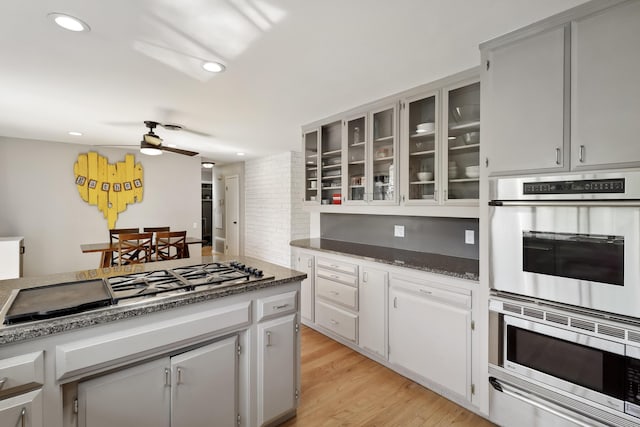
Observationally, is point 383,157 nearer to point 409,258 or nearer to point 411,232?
point 411,232

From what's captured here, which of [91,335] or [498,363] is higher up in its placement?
[91,335]

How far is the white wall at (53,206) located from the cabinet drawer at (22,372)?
501cm

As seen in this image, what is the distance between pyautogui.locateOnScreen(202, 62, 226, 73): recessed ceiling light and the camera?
2148 millimetres

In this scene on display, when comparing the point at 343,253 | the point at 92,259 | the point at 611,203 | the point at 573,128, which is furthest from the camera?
the point at 92,259

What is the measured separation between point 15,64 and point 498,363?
3887 millimetres

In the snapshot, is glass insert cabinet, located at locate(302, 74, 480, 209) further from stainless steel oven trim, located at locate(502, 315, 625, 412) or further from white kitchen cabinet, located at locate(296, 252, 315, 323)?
stainless steel oven trim, located at locate(502, 315, 625, 412)

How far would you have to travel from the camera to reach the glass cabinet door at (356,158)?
3111mm

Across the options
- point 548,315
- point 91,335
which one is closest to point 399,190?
point 548,315

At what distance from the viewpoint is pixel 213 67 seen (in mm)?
2189

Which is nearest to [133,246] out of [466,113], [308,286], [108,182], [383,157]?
[108,182]

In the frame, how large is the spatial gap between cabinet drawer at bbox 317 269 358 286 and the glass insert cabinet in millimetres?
754

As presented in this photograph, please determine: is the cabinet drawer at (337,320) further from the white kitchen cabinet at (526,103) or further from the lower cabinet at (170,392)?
the white kitchen cabinet at (526,103)

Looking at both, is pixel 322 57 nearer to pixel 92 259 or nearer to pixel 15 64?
pixel 15 64

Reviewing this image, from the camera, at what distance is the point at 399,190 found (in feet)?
8.93
